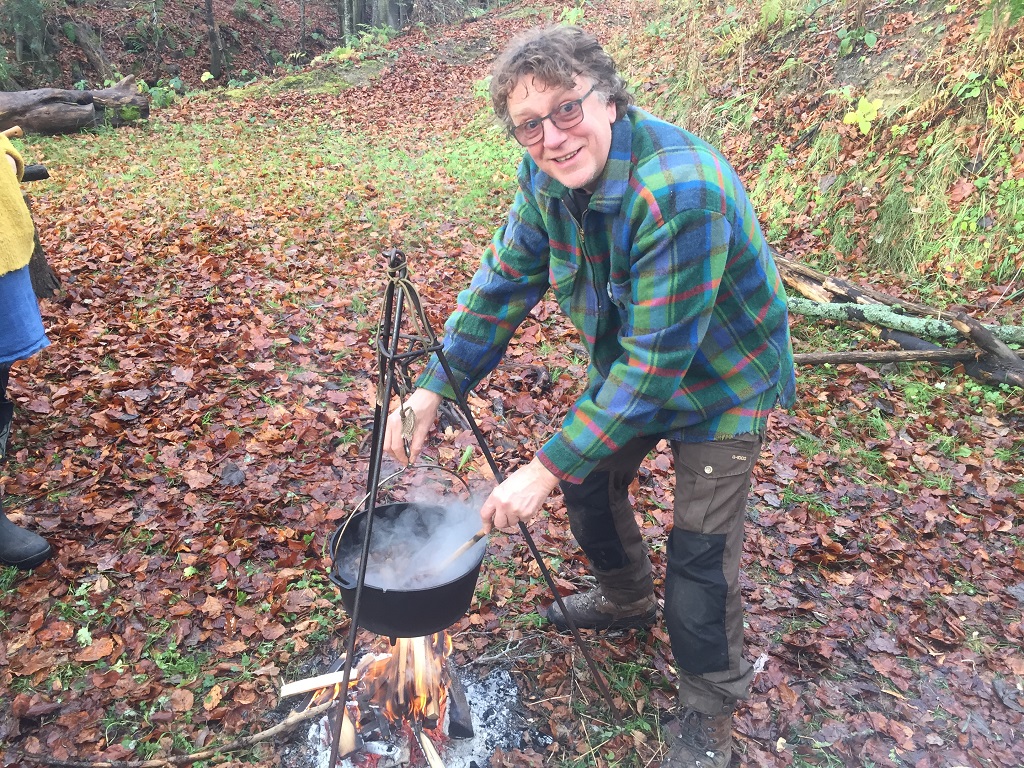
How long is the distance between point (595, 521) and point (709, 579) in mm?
632

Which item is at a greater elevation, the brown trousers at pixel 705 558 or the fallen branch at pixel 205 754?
the brown trousers at pixel 705 558

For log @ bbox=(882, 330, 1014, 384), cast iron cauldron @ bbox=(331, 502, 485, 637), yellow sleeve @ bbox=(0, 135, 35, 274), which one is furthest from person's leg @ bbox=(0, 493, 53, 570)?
log @ bbox=(882, 330, 1014, 384)

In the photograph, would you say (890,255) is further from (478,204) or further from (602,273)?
(602,273)

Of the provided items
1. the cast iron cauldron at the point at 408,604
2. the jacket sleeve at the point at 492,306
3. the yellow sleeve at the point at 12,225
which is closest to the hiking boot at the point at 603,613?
the cast iron cauldron at the point at 408,604

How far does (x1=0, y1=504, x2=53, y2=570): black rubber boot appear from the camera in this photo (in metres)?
3.39

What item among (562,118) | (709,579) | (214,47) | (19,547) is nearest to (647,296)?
(562,118)

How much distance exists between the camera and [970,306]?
5.96 meters

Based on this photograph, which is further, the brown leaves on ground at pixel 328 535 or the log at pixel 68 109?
the log at pixel 68 109

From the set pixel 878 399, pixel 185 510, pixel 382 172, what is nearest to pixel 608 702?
pixel 185 510

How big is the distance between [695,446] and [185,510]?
3.04 metres

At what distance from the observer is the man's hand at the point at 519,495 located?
216 centimetres

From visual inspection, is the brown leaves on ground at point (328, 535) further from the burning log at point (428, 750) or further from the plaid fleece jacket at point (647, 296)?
the plaid fleece jacket at point (647, 296)

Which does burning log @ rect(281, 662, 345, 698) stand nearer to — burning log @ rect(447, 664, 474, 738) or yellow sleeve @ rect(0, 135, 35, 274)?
burning log @ rect(447, 664, 474, 738)

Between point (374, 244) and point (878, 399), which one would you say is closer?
point (878, 399)
